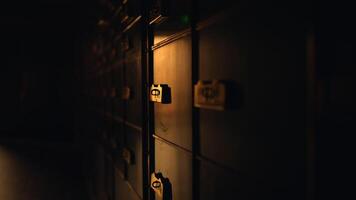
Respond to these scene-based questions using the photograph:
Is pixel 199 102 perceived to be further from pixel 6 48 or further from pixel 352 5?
pixel 6 48

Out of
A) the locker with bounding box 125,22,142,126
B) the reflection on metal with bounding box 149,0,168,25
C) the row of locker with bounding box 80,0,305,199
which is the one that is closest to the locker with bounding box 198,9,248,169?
the row of locker with bounding box 80,0,305,199

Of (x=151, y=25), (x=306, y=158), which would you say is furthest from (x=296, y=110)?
(x=151, y=25)

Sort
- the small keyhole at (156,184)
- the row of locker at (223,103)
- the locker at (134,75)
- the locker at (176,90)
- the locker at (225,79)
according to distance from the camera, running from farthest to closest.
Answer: the locker at (134,75)
the small keyhole at (156,184)
the locker at (176,90)
the locker at (225,79)
the row of locker at (223,103)

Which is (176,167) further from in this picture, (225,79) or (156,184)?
(225,79)

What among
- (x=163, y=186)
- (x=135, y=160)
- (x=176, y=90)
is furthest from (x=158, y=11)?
(x=135, y=160)

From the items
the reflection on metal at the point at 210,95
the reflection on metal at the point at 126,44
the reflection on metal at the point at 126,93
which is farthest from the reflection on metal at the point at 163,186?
the reflection on metal at the point at 126,44

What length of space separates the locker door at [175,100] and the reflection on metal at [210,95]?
118 millimetres

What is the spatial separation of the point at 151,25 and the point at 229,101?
2.60 feet

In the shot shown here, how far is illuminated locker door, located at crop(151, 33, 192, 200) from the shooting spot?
43.0 inches

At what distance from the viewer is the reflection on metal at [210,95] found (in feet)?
2.68

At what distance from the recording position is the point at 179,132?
117 cm

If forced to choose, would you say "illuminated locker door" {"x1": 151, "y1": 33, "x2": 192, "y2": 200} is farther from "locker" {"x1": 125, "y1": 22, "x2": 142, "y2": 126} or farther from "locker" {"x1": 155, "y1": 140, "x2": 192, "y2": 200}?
"locker" {"x1": 125, "y1": 22, "x2": 142, "y2": 126}

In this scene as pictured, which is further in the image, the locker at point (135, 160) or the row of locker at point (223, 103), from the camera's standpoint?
the locker at point (135, 160)

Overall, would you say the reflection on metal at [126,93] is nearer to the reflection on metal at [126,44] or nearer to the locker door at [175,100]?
the reflection on metal at [126,44]
